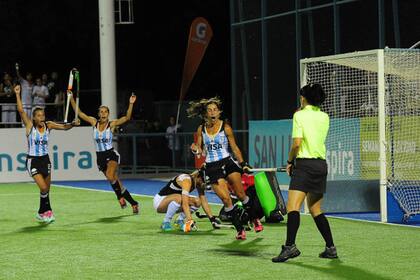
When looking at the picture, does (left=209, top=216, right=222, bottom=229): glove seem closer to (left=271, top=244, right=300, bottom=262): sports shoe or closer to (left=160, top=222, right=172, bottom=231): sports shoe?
(left=160, top=222, right=172, bottom=231): sports shoe

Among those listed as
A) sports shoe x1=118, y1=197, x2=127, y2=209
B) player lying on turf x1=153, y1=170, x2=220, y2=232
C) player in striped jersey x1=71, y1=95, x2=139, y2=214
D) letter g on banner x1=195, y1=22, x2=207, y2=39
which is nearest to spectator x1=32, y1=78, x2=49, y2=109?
letter g on banner x1=195, y1=22, x2=207, y2=39

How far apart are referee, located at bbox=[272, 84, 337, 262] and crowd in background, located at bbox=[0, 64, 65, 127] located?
2267 centimetres

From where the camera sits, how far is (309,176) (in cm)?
A: 1248

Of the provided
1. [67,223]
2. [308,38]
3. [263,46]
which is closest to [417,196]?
[67,223]

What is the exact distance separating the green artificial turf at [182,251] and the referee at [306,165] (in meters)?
0.40

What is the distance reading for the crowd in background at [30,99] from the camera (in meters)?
35.1

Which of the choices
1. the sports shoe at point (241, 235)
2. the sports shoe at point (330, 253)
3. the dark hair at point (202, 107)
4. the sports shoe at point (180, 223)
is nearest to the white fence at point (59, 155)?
the sports shoe at point (180, 223)

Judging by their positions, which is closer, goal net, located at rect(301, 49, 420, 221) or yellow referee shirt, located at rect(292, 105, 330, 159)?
yellow referee shirt, located at rect(292, 105, 330, 159)

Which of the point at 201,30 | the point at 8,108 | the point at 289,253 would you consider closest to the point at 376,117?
the point at 289,253

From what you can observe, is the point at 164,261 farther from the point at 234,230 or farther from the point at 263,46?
the point at 263,46

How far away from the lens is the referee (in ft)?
40.8

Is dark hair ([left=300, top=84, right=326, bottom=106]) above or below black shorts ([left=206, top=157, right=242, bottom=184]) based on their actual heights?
above

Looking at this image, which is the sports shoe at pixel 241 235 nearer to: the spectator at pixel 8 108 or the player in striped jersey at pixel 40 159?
A: the player in striped jersey at pixel 40 159

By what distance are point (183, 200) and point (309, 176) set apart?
3.85 meters
